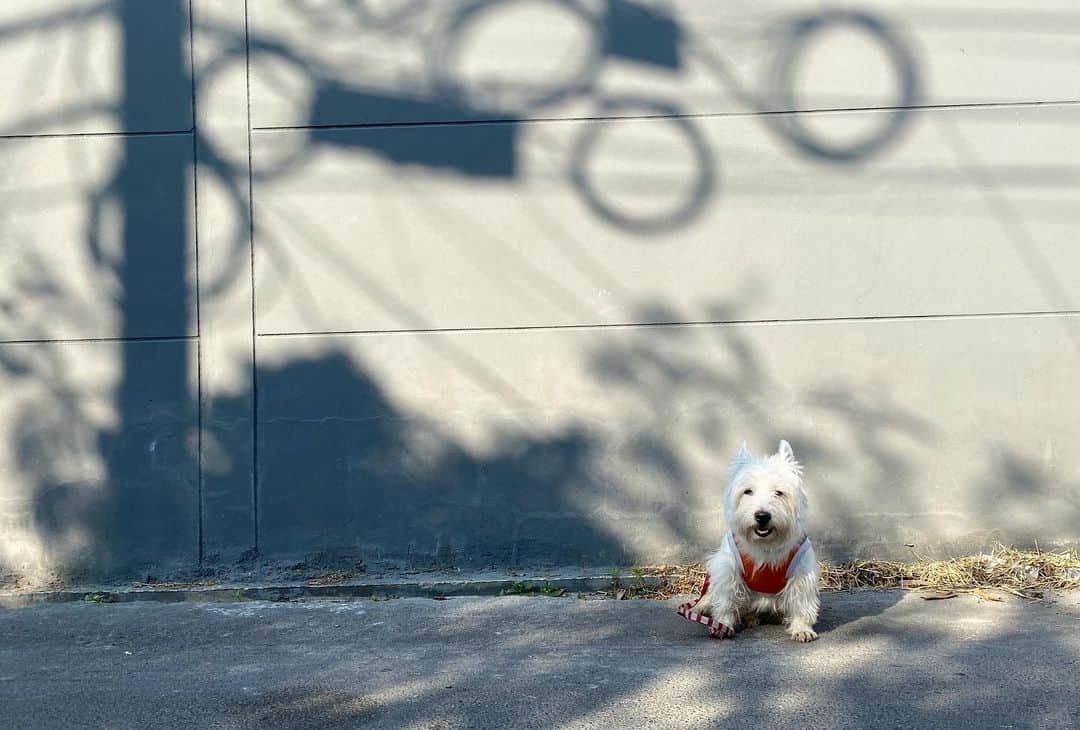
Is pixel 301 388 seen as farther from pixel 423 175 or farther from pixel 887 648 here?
pixel 887 648

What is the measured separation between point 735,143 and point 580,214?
1.05m

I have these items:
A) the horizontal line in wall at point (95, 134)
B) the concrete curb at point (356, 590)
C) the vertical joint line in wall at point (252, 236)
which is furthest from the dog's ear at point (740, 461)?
the horizontal line in wall at point (95, 134)

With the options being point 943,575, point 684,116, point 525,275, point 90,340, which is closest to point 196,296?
point 90,340

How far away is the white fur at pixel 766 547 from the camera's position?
5547 mm

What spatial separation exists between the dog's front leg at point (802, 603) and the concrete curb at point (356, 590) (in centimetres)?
131

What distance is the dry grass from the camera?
6715mm

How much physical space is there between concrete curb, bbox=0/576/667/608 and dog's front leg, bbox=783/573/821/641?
1.31 meters

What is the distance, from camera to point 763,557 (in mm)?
5727

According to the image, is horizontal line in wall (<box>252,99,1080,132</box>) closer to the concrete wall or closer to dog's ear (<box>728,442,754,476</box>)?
the concrete wall

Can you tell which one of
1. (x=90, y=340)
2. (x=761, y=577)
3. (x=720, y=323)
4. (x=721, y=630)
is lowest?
(x=721, y=630)

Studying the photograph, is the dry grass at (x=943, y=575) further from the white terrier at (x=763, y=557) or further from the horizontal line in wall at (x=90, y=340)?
the horizontal line in wall at (x=90, y=340)

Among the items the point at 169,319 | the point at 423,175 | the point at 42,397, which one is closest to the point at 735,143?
the point at 423,175

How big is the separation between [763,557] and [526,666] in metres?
1.30

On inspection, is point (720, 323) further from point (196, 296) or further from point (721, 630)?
point (196, 296)
